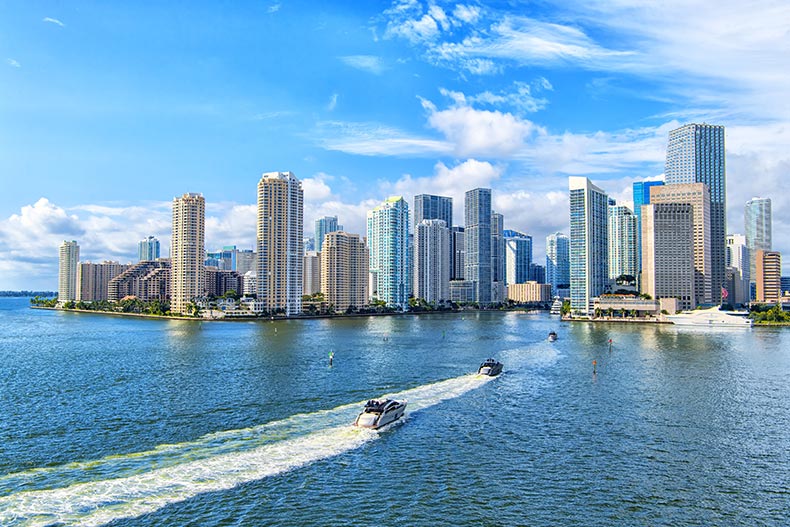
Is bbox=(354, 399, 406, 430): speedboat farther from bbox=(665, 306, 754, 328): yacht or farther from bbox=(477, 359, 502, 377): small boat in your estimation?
bbox=(665, 306, 754, 328): yacht

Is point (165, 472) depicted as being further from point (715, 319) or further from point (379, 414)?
point (715, 319)

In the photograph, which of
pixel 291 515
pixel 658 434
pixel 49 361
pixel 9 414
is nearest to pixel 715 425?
pixel 658 434

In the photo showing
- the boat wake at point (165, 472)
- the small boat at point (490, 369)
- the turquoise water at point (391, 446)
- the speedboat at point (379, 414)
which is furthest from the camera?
the small boat at point (490, 369)

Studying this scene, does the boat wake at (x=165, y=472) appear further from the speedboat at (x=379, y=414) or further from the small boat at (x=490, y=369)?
the small boat at (x=490, y=369)

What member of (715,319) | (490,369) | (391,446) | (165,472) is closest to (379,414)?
(391,446)

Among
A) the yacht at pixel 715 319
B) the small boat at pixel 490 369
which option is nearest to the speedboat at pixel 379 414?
the small boat at pixel 490 369

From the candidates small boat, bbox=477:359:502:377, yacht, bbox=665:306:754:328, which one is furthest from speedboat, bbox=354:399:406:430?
yacht, bbox=665:306:754:328
